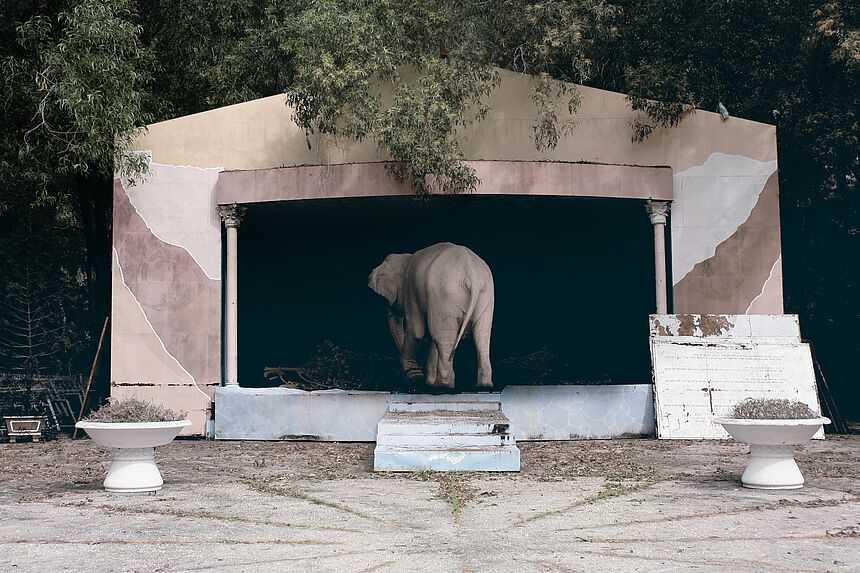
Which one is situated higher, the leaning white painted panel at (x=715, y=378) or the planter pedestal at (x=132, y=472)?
the leaning white painted panel at (x=715, y=378)

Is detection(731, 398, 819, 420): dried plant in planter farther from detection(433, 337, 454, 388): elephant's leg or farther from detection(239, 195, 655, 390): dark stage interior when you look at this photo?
detection(239, 195, 655, 390): dark stage interior

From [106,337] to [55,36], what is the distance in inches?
195

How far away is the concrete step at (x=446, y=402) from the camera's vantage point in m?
12.6

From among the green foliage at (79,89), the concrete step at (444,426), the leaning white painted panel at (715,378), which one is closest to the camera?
the concrete step at (444,426)

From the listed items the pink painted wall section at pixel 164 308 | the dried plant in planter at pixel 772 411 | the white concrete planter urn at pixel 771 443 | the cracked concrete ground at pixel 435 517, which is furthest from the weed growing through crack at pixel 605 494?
the pink painted wall section at pixel 164 308

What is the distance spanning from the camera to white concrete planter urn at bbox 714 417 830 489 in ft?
27.8

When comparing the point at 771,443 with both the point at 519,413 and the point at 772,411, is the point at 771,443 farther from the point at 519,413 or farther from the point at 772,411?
the point at 519,413

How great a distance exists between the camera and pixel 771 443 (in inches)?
342

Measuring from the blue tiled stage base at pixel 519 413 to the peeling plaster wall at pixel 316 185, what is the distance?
1.26 meters

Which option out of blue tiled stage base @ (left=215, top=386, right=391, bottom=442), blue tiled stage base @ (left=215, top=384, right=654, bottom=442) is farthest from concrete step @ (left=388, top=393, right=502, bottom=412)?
blue tiled stage base @ (left=215, top=386, right=391, bottom=442)

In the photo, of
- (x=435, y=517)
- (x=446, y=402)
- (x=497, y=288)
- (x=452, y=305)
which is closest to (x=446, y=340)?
(x=452, y=305)

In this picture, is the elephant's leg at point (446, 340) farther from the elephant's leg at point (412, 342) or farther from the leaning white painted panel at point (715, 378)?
the leaning white painted panel at point (715, 378)

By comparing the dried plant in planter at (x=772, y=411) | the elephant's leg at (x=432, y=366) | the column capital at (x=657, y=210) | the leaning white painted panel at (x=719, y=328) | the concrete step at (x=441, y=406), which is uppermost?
the column capital at (x=657, y=210)

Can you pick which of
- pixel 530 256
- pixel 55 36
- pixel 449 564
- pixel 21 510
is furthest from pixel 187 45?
pixel 449 564
